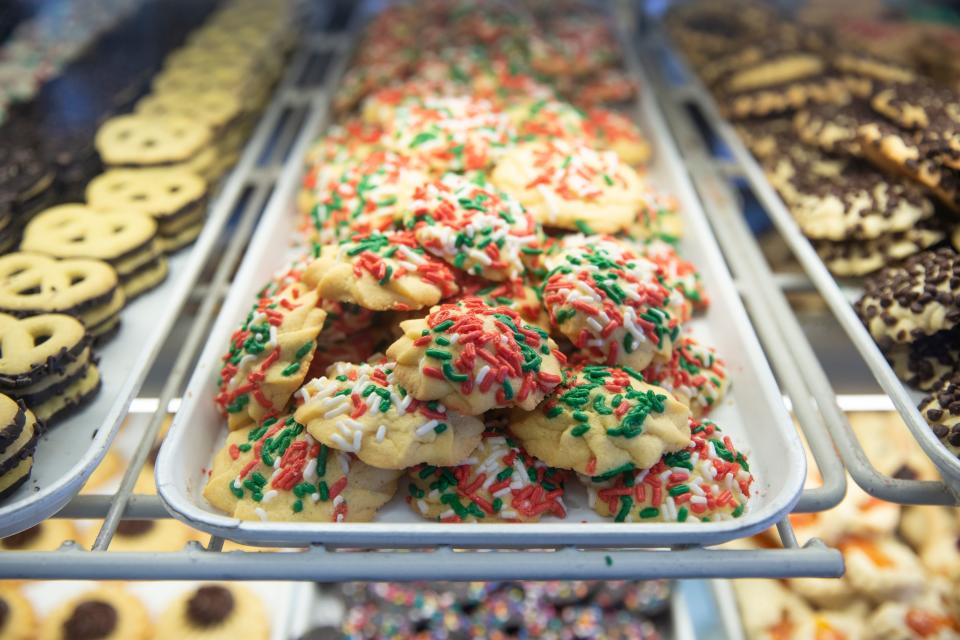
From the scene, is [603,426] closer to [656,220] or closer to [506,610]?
[656,220]

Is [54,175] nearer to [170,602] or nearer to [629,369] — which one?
[170,602]

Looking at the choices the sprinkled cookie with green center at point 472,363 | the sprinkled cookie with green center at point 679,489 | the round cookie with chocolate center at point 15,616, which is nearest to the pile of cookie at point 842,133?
the sprinkled cookie with green center at point 679,489

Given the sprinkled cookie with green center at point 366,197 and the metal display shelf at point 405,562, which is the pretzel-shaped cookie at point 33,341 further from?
the sprinkled cookie with green center at point 366,197

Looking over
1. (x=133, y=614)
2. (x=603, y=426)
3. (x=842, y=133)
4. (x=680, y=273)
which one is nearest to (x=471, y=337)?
(x=603, y=426)

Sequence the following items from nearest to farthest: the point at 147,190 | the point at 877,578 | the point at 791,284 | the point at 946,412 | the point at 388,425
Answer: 1. the point at 388,425
2. the point at 946,412
3. the point at 791,284
4. the point at 147,190
5. the point at 877,578

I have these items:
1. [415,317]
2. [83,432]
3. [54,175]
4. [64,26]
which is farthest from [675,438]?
[64,26]

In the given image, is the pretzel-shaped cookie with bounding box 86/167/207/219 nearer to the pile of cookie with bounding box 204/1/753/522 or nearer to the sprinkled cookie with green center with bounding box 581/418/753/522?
the pile of cookie with bounding box 204/1/753/522

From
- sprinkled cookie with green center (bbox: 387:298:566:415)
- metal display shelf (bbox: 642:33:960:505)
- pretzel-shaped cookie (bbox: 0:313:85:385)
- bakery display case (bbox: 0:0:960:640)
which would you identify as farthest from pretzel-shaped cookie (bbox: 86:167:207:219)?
metal display shelf (bbox: 642:33:960:505)
